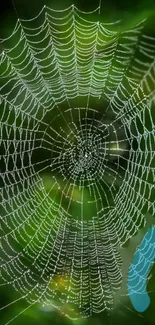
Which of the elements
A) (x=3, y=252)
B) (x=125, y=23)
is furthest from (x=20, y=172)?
(x=125, y=23)

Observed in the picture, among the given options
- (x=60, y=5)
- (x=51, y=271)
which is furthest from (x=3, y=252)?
(x=60, y=5)

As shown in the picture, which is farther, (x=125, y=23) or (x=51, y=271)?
(x=51, y=271)

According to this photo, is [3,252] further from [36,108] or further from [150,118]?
[150,118]

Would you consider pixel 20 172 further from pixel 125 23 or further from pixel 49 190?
pixel 125 23

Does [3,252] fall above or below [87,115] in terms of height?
below

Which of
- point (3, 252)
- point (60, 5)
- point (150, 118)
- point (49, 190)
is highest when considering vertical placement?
point (60, 5)

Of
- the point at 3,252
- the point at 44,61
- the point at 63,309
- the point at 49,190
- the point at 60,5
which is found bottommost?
the point at 63,309
